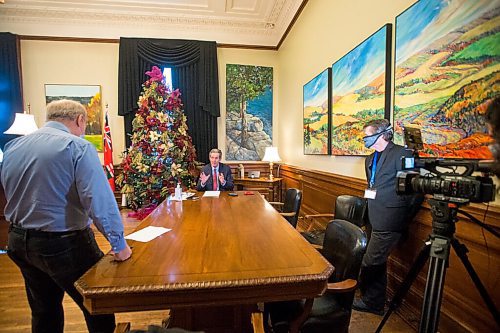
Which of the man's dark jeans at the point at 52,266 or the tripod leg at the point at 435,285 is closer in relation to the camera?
the tripod leg at the point at 435,285

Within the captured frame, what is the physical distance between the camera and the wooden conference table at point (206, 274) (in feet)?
3.54

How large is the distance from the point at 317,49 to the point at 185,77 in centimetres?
279

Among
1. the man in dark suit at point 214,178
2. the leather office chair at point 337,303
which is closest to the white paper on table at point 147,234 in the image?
the leather office chair at point 337,303

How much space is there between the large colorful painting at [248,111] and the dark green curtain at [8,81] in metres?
3.79

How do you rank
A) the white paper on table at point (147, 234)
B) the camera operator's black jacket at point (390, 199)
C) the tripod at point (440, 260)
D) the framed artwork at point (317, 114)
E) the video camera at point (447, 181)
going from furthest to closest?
the framed artwork at point (317, 114)
the camera operator's black jacket at point (390, 199)
the white paper on table at point (147, 234)
the tripod at point (440, 260)
the video camera at point (447, 181)

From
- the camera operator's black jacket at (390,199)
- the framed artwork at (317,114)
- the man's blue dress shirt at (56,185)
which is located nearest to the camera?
the man's blue dress shirt at (56,185)

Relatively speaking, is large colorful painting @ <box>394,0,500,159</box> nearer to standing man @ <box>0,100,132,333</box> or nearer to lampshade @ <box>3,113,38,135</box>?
standing man @ <box>0,100,132,333</box>

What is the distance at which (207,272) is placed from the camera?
3.87 feet

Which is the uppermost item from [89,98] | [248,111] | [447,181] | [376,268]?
[89,98]

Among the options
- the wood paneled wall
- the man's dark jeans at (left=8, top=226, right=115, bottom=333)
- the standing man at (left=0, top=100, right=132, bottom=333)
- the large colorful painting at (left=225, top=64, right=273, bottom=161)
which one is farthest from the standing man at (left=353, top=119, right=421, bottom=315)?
the large colorful painting at (left=225, top=64, right=273, bottom=161)

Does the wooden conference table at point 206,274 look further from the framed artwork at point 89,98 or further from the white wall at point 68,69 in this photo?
the white wall at point 68,69

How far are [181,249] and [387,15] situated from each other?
2.37 metres

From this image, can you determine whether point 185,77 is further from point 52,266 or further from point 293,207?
point 52,266

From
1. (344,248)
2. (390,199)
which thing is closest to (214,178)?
(390,199)
